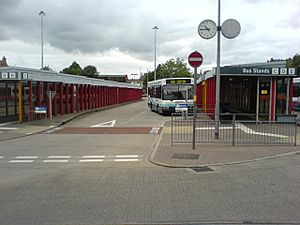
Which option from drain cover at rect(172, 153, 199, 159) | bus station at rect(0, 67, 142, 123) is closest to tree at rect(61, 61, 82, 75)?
bus station at rect(0, 67, 142, 123)

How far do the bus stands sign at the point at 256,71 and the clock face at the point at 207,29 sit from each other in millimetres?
6773

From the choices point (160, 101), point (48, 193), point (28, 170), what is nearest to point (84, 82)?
point (160, 101)

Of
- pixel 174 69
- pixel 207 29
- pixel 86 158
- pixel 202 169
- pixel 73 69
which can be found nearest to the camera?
pixel 202 169

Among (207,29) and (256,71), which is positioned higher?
(207,29)

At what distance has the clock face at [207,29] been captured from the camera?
14.2 m

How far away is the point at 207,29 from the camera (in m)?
14.3

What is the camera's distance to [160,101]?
31.0 m

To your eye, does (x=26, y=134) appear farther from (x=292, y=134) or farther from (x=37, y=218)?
(x=37, y=218)

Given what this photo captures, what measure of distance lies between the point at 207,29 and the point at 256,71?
25.2 feet

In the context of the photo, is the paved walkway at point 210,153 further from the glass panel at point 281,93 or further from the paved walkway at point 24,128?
the glass panel at point 281,93

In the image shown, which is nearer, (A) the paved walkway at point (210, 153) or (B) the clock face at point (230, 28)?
(A) the paved walkway at point (210, 153)

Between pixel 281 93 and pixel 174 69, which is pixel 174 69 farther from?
pixel 281 93

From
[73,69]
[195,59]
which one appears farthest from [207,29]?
[73,69]

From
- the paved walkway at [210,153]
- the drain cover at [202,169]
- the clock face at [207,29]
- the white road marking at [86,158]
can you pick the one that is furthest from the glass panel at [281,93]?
the drain cover at [202,169]
